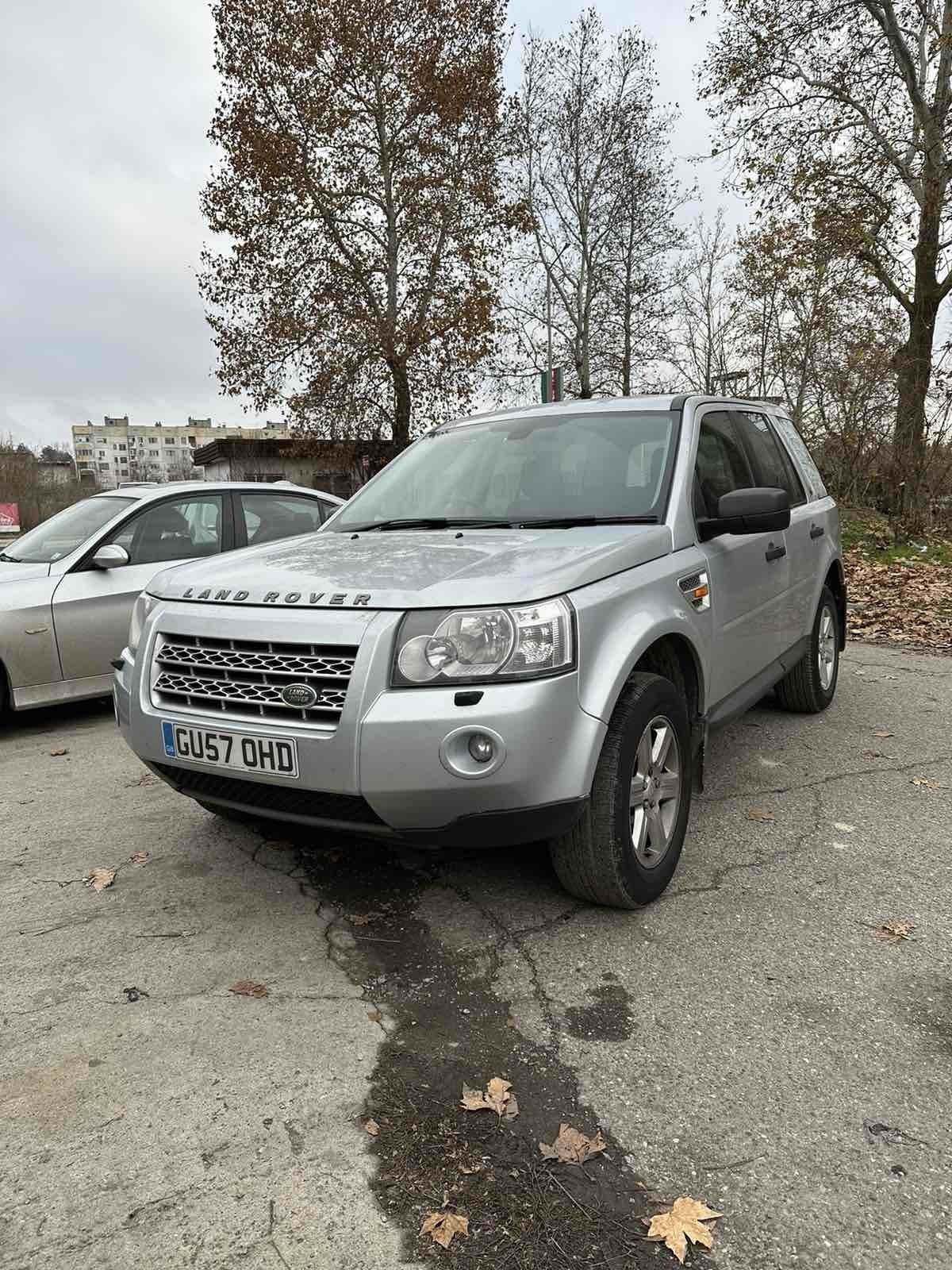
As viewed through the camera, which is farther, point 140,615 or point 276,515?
point 276,515

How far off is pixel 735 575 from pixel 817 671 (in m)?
1.91

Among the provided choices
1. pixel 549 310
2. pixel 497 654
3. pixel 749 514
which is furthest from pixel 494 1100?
pixel 549 310

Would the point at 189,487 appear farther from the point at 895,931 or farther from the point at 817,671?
the point at 895,931

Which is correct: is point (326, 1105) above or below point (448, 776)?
below

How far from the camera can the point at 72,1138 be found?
205 cm

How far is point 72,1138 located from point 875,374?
15801 mm

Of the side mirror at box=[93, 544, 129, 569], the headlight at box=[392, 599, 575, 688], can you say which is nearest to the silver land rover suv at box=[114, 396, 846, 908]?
the headlight at box=[392, 599, 575, 688]

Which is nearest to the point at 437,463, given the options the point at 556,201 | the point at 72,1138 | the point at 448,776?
the point at 448,776

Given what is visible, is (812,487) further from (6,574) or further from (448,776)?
(6,574)

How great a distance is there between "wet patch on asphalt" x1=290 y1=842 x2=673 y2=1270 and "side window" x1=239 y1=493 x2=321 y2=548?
4.06 m

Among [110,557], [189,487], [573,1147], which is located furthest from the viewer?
[189,487]

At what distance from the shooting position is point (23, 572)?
18.8ft

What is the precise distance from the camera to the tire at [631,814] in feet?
9.11

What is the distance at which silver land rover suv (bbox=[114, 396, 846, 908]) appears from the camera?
8.32ft
